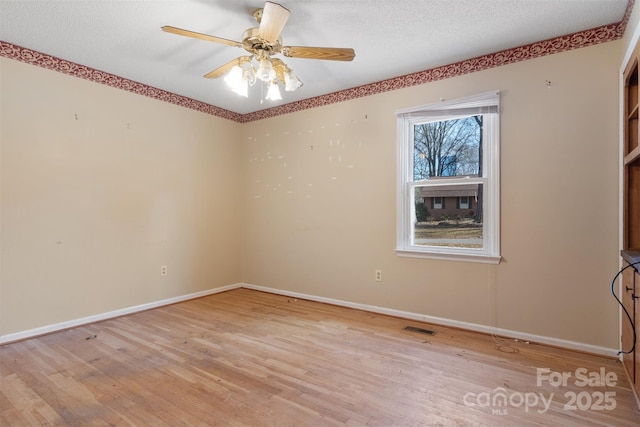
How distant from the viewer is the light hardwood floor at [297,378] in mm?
1729

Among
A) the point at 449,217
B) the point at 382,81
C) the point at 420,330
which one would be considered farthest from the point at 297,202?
the point at 420,330

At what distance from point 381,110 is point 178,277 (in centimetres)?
308

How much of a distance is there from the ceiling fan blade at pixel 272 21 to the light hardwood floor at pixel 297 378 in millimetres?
2217

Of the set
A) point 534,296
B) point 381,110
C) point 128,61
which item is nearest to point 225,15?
point 128,61

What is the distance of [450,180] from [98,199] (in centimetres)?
348

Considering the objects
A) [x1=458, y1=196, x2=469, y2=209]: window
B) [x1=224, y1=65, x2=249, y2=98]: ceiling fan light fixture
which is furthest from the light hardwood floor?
[x1=224, y1=65, x2=249, y2=98]: ceiling fan light fixture

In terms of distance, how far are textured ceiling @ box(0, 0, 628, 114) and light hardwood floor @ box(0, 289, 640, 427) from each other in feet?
8.04

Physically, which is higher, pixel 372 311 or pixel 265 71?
pixel 265 71

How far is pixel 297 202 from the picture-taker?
411 cm

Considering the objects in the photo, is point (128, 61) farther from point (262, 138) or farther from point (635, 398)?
point (635, 398)

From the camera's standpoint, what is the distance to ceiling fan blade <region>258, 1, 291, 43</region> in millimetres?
1815

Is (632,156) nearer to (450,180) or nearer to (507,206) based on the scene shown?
(507,206)

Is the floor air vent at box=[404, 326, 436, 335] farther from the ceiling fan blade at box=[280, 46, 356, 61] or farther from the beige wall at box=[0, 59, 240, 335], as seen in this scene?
the beige wall at box=[0, 59, 240, 335]

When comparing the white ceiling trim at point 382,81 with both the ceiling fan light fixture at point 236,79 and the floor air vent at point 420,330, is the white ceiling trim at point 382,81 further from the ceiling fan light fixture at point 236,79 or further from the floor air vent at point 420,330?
the floor air vent at point 420,330
